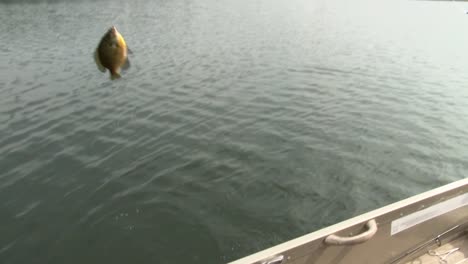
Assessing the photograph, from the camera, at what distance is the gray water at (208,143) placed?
21.4ft

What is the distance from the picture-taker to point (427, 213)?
4121 millimetres

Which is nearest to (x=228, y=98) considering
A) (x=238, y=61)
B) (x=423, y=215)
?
(x=238, y=61)

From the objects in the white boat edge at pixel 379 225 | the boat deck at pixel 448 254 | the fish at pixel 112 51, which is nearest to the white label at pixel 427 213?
the white boat edge at pixel 379 225

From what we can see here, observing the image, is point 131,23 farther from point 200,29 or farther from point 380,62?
point 380,62

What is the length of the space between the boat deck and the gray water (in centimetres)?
249

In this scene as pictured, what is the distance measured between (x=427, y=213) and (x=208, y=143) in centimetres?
602

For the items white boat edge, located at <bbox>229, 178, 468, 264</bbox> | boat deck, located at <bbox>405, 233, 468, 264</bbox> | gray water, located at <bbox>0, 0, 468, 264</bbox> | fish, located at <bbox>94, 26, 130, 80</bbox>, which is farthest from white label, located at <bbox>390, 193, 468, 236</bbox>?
fish, located at <bbox>94, 26, 130, 80</bbox>

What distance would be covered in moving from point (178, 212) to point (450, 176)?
6278 millimetres

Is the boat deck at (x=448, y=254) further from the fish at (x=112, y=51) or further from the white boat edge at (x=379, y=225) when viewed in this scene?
the fish at (x=112, y=51)

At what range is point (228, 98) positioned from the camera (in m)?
12.3

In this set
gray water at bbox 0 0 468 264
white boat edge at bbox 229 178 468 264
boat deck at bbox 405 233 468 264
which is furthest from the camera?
gray water at bbox 0 0 468 264

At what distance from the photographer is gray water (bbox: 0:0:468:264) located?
21.4ft

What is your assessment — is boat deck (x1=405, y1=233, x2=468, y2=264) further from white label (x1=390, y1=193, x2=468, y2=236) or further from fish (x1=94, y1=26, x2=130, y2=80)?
fish (x1=94, y1=26, x2=130, y2=80)

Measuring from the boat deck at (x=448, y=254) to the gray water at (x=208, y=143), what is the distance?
8.18 feet
